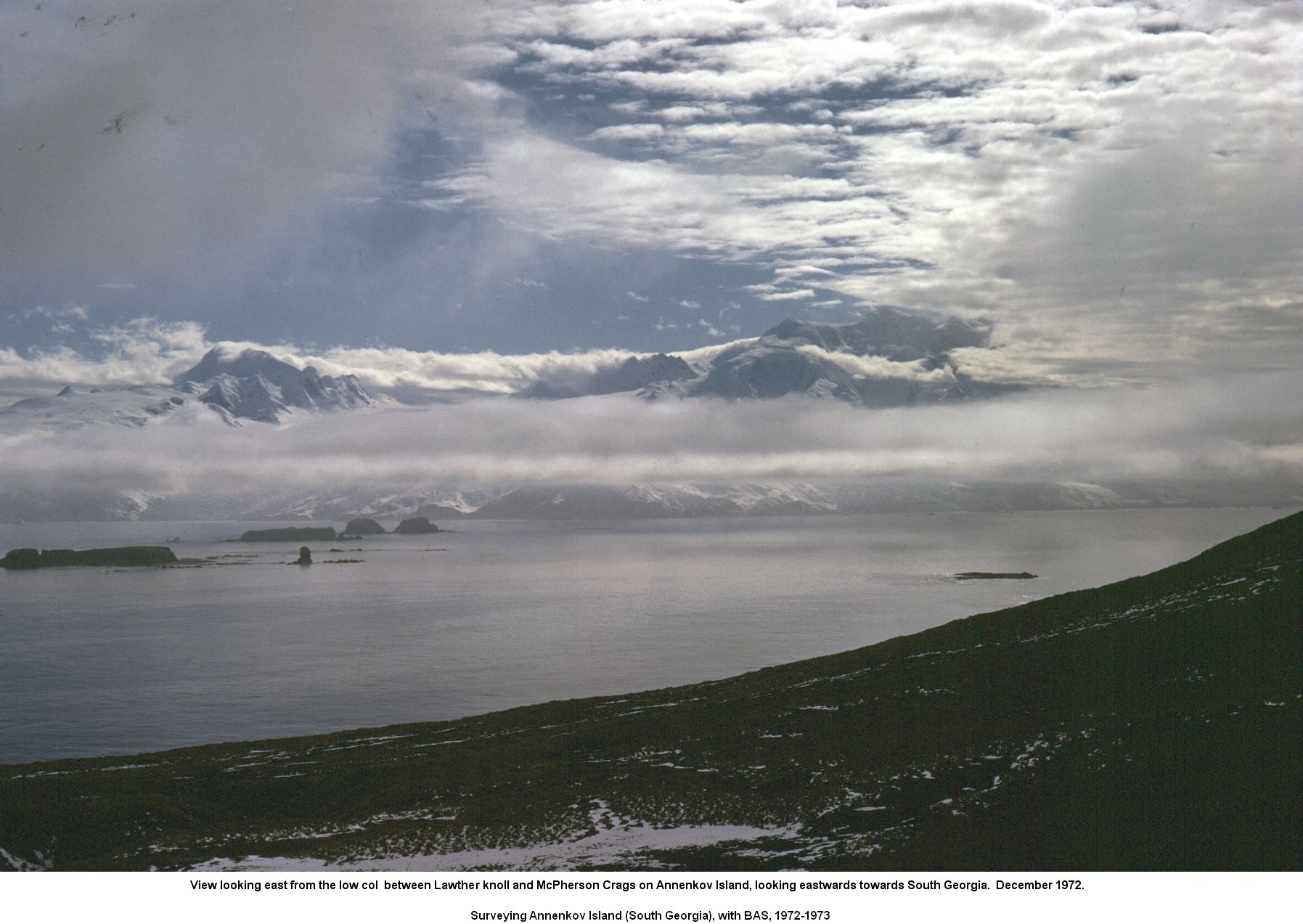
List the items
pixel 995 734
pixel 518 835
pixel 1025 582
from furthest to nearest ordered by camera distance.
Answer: pixel 1025 582, pixel 995 734, pixel 518 835

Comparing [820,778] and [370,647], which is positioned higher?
[820,778]

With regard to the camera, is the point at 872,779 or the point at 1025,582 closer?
the point at 872,779

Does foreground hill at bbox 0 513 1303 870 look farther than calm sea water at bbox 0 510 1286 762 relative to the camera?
No

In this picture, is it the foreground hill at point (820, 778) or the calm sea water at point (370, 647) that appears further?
the calm sea water at point (370, 647)

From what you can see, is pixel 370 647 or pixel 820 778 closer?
pixel 820 778

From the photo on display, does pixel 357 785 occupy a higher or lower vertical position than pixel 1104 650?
lower
